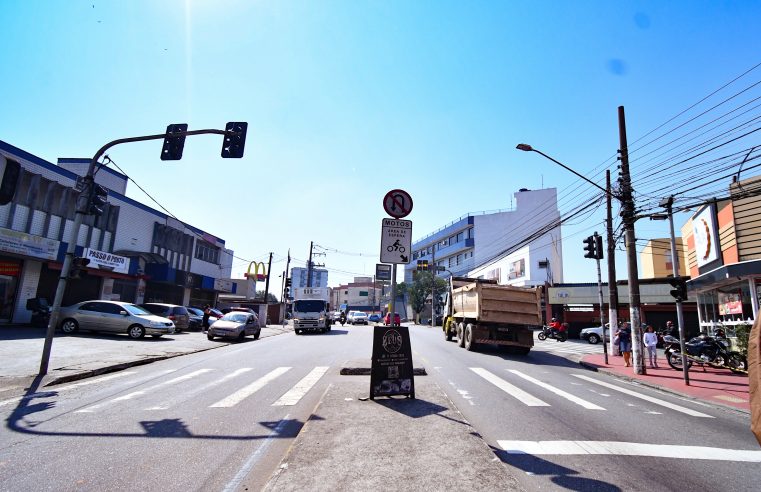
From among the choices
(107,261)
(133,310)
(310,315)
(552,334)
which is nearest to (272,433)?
(133,310)

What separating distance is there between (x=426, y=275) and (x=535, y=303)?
53.1m

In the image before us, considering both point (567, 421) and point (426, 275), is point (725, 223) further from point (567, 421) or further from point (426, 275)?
point (426, 275)

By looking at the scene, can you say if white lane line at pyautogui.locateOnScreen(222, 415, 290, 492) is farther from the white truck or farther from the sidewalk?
the white truck

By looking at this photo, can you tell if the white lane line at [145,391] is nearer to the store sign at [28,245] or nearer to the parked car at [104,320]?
the parked car at [104,320]

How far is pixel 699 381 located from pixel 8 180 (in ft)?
54.1

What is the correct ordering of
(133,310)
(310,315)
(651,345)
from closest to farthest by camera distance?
(651,345), (133,310), (310,315)

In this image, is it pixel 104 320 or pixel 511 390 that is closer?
pixel 511 390

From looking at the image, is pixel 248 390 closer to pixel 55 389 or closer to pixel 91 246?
pixel 55 389

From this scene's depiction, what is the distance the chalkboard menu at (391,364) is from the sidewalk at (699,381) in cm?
701

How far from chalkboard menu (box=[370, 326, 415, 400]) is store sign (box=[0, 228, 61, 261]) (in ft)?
70.2

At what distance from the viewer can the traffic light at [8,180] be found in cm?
549

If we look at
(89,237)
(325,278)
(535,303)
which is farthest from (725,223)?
(325,278)

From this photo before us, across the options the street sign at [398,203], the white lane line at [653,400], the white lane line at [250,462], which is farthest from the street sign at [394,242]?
the white lane line at [653,400]

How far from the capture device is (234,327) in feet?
71.9
